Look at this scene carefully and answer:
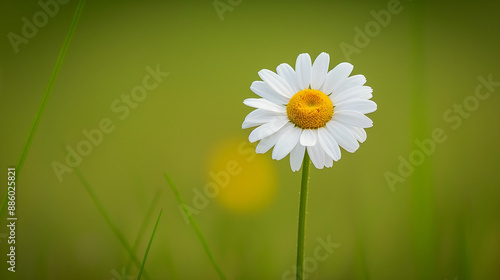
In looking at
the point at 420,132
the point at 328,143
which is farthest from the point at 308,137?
the point at 420,132

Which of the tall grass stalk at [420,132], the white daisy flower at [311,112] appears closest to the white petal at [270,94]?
the white daisy flower at [311,112]

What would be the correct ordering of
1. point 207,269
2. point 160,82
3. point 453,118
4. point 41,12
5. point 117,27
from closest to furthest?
point 207,269 → point 453,118 → point 41,12 → point 160,82 → point 117,27

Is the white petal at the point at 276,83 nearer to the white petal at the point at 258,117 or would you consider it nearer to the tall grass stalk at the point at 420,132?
the white petal at the point at 258,117

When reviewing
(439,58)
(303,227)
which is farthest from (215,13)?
(303,227)

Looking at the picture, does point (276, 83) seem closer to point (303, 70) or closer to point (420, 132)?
point (303, 70)

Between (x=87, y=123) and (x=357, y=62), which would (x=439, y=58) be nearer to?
(x=357, y=62)

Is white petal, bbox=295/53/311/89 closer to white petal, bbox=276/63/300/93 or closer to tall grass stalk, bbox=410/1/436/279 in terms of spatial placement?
white petal, bbox=276/63/300/93

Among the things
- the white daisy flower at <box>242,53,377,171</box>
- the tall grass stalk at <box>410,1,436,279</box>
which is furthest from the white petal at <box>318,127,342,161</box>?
the tall grass stalk at <box>410,1,436,279</box>
